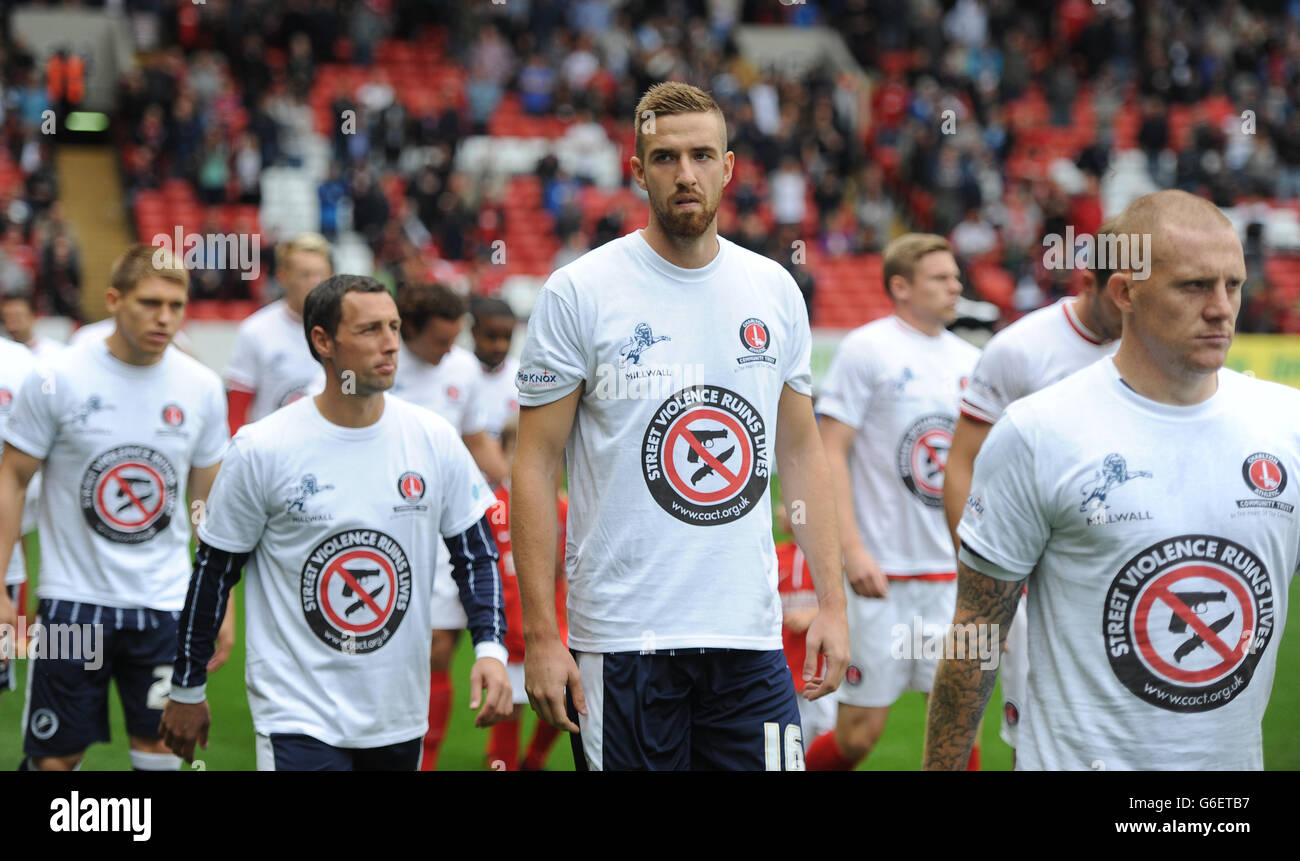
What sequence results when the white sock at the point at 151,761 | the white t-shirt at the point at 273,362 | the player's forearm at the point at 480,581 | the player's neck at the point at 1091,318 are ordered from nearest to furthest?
the player's forearm at the point at 480,581 → the player's neck at the point at 1091,318 → the white sock at the point at 151,761 → the white t-shirt at the point at 273,362

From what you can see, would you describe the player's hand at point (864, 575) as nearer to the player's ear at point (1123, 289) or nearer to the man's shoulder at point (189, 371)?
the player's ear at point (1123, 289)

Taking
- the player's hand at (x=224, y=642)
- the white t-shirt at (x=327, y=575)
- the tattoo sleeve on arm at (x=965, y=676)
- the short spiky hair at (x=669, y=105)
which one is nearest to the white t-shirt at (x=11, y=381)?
the player's hand at (x=224, y=642)

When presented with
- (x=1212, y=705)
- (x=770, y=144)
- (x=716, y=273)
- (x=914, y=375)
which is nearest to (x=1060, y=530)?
(x=1212, y=705)

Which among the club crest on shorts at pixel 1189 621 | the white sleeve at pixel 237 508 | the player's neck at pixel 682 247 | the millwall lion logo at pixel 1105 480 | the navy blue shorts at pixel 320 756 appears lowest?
the navy blue shorts at pixel 320 756

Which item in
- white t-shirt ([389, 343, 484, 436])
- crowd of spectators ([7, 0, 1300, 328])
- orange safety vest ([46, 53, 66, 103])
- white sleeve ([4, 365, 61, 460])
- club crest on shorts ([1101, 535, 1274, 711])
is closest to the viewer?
club crest on shorts ([1101, 535, 1274, 711])

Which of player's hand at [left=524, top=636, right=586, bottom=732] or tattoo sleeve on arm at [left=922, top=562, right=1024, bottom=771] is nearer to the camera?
tattoo sleeve on arm at [left=922, top=562, right=1024, bottom=771]

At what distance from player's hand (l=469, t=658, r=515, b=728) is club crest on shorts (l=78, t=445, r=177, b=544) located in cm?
198

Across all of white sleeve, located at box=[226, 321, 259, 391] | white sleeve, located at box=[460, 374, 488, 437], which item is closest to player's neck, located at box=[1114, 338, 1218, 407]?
white sleeve, located at box=[460, 374, 488, 437]

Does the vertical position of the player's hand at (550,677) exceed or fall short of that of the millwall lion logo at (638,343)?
it falls short

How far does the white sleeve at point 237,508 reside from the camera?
4441 mm

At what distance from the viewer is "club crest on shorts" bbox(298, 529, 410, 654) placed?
14.6 ft

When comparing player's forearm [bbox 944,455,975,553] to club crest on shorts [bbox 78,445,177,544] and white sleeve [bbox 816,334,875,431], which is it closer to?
white sleeve [bbox 816,334,875,431]

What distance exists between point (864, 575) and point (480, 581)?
1792 mm

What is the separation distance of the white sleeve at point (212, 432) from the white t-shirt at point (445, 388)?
1.09m
